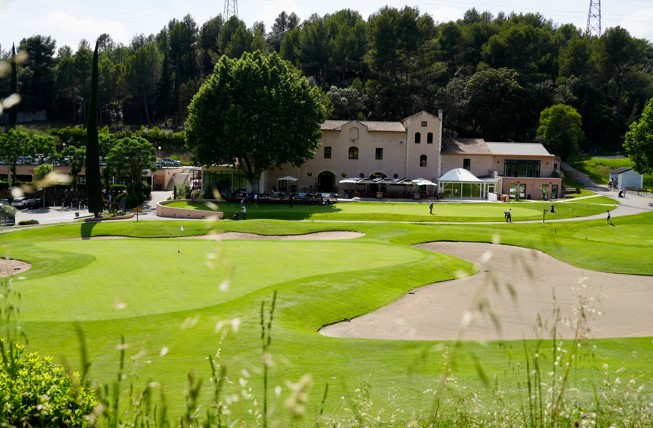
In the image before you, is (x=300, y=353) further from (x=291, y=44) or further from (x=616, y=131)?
(x=291, y=44)

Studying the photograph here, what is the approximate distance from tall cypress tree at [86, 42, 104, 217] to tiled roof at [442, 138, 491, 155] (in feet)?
158

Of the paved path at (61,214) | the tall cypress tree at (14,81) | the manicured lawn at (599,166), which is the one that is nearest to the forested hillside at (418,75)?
the manicured lawn at (599,166)

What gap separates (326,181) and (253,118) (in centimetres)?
1753

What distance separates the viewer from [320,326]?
24.5 metres

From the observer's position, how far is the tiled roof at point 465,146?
91812 millimetres

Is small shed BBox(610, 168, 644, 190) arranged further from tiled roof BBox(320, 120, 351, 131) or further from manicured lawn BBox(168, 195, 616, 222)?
tiled roof BBox(320, 120, 351, 131)

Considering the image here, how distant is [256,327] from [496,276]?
17.2m

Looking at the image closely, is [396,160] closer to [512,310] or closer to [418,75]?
[418,75]

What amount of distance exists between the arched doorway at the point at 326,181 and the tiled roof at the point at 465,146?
51.3 feet

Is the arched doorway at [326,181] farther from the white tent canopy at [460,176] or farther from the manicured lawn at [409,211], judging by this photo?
the manicured lawn at [409,211]

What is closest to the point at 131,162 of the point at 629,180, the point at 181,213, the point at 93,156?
the point at 181,213

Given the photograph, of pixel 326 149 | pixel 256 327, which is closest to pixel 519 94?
pixel 326 149

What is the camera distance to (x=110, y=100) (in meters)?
131

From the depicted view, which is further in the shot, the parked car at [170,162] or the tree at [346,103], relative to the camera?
the tree at [346,103]
